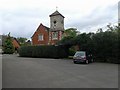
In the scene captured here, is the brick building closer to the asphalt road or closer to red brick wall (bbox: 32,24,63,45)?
red brick wall (bbox: 32,24,63,45)

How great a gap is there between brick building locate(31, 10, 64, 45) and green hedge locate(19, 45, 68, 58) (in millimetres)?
10843

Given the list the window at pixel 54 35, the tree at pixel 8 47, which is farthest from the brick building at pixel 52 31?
the tree at pixel 8 47

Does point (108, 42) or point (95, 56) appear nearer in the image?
point (108, 42)

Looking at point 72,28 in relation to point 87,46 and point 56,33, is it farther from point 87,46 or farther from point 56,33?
point 87,46

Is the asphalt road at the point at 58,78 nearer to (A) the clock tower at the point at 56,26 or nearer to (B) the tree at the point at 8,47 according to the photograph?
(A) the clock tower at the point at 56,26

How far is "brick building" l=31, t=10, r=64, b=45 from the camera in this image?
4869cm

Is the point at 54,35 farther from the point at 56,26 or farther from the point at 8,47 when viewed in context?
the point at 8,47

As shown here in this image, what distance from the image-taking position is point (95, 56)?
27.4 metres

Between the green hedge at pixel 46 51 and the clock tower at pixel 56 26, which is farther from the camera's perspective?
the clock tower at pixel 56 26

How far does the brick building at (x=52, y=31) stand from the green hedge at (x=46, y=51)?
10843 millimetres

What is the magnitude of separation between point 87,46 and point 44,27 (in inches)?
1020

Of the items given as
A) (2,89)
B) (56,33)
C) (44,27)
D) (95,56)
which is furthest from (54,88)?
(44,27)

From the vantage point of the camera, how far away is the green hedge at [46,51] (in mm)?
33375

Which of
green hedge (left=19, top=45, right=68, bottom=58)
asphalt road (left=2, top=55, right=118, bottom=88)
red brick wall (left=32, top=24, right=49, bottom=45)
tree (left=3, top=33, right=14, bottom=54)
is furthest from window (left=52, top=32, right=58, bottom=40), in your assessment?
asphalt road (left=2, top=55, right=118, bottom=88)
